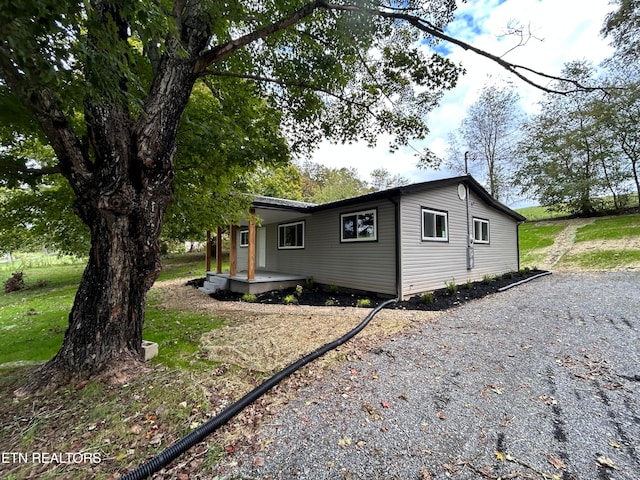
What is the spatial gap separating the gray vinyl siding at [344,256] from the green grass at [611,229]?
15399mm

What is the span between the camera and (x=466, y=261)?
9242 mm

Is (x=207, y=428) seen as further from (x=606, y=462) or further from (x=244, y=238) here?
(x=244, y=238)

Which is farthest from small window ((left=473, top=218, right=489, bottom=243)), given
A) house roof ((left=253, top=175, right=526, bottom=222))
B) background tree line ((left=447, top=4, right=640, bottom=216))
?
background tree line ((left=447, top=4, right=640, bottom=216))

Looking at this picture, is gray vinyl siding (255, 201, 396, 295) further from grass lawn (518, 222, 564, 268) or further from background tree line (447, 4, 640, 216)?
background tree line (447, 4, 640, 216)

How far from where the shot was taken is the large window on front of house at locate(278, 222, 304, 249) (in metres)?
10.3

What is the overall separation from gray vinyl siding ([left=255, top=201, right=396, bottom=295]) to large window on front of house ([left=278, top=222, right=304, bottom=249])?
8.4 inches

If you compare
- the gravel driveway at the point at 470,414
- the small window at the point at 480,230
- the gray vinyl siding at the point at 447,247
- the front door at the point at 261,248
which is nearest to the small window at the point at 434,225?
the gray vinyl siding at the point at 447,247

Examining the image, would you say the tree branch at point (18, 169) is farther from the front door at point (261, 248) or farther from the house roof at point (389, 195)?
the front door at point (261, 248)

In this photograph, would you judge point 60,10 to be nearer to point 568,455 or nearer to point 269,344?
point 269,344

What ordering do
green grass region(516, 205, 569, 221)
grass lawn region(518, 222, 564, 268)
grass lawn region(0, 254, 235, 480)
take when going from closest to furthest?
grass lawn region(0, 254, 235, 480) → grass lawn region(518, 222, 564, 268) → green grass region(516, 205, 569, 221)

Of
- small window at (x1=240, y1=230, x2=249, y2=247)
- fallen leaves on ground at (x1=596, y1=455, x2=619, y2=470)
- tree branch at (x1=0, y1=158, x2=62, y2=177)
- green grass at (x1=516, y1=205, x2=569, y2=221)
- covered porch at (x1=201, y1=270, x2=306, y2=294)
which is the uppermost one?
green grass at (x1=516, y1=205, x2=569, y2=221)

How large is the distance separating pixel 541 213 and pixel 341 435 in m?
32.3

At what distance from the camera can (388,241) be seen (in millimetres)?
7148

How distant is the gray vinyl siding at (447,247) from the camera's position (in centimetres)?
713
